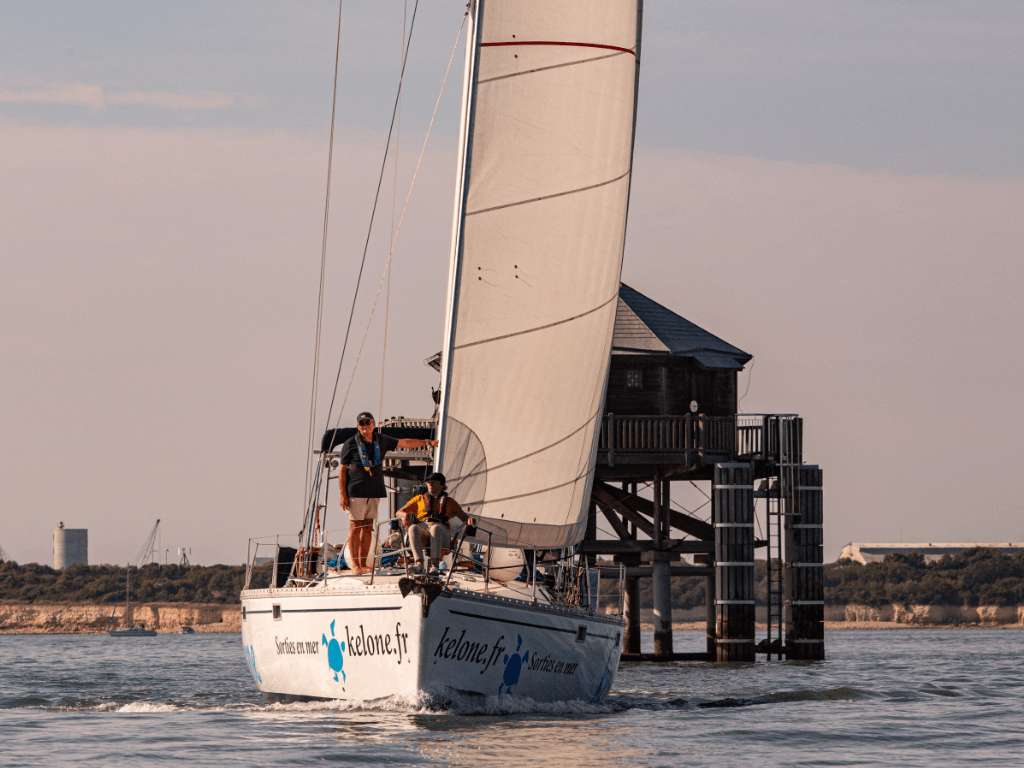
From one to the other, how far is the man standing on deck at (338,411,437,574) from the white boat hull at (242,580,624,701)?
1.21 metres

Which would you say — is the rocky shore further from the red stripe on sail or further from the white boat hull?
the red stripe on sail

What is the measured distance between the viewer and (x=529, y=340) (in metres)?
19.7

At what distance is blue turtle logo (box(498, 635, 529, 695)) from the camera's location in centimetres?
1759

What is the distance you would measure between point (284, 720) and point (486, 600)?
3220 mm

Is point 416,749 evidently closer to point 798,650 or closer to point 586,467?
point 586,467

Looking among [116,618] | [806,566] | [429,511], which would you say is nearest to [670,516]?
[806,566]

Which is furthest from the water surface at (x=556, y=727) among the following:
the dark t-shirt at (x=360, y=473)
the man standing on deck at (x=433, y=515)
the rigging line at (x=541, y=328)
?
the rigging line at (x=541, y=328)

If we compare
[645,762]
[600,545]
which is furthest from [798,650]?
[645,762]

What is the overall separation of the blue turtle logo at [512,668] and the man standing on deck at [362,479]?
8.21 ft

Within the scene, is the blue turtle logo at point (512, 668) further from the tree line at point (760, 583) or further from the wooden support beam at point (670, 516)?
the tree line at point (760, 583)

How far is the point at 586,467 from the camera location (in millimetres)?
20797

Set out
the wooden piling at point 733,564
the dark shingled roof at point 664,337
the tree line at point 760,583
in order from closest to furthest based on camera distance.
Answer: the wooden piling at point 733,564 < the dark shingled roof at point 664,337 < the tree line at point 760,583

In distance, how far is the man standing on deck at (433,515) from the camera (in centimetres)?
1775

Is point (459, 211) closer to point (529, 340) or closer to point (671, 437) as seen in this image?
point (529, 340)
